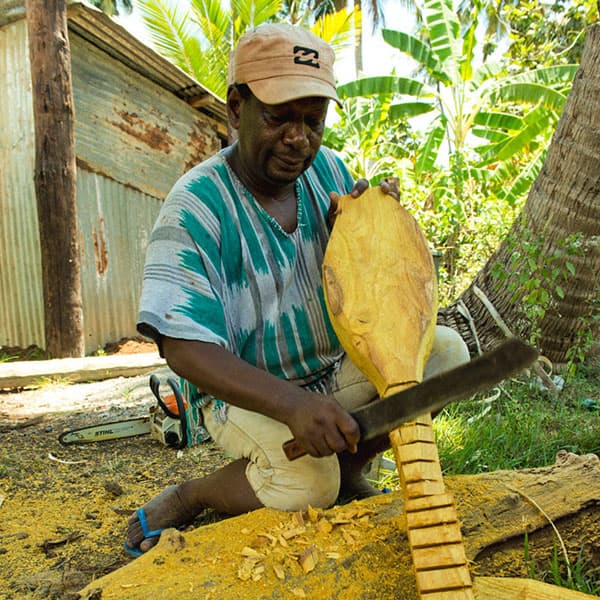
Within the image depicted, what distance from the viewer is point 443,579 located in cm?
137

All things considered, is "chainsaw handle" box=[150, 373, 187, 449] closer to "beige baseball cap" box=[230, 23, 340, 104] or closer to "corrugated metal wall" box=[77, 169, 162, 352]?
"beige baseball cap" box=[230, 23, 340, 104]

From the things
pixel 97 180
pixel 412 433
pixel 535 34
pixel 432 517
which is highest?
pixel 535 34

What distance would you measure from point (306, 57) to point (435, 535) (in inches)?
62.4

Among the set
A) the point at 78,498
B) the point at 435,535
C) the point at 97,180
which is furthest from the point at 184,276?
the point at 97,180

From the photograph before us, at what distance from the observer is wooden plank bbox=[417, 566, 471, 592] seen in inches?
53.6

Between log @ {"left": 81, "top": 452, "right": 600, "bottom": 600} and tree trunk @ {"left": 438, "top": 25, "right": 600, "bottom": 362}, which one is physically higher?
tree trunk @ {"left": 438, "top": 25, "right": 600, "bottom": 362}

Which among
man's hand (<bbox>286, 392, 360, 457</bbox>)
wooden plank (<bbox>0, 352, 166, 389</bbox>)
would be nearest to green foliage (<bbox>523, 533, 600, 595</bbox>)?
man's hand (<bbox>286, 392, 360, 457</bbox>)

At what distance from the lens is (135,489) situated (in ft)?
9.22

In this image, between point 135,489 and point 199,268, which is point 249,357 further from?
point 135,489

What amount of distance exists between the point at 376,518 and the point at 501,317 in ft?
7.83

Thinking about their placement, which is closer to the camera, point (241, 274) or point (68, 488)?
point (241, 274)

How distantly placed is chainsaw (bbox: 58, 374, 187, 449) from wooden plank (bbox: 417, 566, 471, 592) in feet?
6.48

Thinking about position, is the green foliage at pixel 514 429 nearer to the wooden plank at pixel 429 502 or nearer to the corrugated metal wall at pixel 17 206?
the wooden plank at pixel 429 502

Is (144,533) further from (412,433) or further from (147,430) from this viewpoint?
(147,430)
